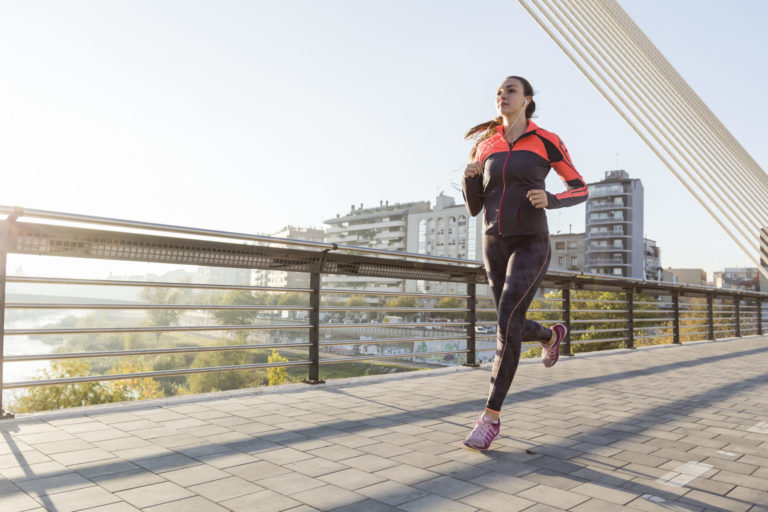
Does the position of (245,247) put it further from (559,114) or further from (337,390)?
(559,114)

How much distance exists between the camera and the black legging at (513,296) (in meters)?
3.09

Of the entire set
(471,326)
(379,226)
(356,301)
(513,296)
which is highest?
(379,226)

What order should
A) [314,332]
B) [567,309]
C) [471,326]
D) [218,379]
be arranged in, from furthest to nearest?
[218,379], [567,309], [471,326], [314,332]

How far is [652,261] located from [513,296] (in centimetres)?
10978

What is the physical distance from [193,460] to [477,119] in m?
2.53

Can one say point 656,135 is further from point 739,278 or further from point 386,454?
point 739,278

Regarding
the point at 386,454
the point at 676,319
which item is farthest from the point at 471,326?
the point at 676,319

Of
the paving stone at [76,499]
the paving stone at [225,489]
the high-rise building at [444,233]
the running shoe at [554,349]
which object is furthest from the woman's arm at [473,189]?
the high-rise building at [444,233]

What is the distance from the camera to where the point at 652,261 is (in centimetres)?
10225

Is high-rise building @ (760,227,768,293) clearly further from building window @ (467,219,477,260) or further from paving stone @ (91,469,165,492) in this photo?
building window @ (467,219,477,260)

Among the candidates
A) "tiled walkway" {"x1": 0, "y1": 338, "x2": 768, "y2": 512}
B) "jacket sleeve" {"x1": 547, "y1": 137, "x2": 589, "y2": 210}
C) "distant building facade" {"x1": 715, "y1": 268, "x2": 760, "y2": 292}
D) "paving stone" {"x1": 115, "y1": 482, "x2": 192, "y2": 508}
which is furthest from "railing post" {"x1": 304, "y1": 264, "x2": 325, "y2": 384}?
"distant building facade" {"x1": 715, "y1": 268, "x2": 760, "y2": 292}

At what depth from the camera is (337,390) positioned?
4801 mm

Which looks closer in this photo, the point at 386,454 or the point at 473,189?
the point at 386,454

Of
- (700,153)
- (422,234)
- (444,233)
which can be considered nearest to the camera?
(700,153)
